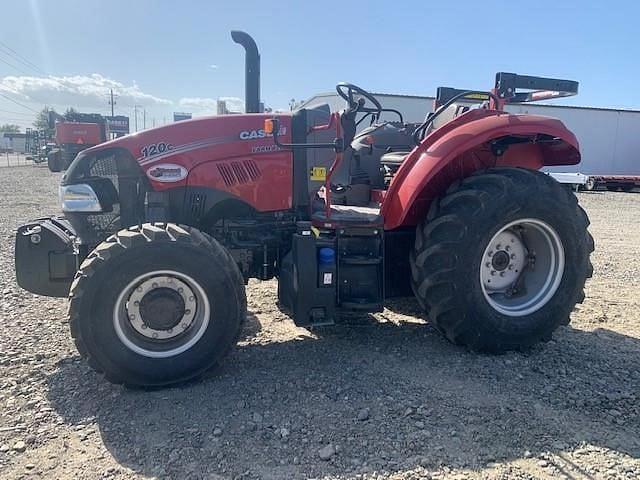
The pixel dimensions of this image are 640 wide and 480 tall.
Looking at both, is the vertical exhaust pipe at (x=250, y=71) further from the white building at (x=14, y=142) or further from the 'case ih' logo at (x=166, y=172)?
the white building at (x=14, y=142)

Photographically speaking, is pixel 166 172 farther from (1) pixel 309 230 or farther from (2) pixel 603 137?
(2) pixel 603 137

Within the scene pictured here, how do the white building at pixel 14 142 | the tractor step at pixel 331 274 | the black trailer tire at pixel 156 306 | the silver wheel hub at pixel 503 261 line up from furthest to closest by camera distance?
the white building at pixel 14 142 → the silver wheel hub at pixel 503 261 → the tractor step at pixel 331 274 → the black trailer tire at pixel 156 306

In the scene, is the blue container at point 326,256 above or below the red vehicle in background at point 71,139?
below

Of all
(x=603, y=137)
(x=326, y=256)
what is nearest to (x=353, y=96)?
(x=326, y=256)

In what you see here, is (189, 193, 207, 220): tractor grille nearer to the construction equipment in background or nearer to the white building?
the construction equipment in background

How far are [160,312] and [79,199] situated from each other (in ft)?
3.84

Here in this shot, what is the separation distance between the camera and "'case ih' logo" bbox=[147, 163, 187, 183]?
399cm

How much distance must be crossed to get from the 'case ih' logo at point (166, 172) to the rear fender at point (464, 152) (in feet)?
5.22

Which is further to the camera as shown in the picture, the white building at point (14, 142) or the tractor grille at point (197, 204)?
the white building at point (14, 142)

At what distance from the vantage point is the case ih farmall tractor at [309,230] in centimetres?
355

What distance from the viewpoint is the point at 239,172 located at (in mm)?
4117

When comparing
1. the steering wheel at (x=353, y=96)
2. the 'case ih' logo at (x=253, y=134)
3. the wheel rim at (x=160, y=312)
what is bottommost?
the wheel rim at (x=160, y=312)

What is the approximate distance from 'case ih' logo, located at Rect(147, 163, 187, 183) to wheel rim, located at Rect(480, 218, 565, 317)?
94.1 inches

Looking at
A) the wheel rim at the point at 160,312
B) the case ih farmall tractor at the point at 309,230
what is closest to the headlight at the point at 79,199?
the case ih farmall tractor at the point at 309,230
